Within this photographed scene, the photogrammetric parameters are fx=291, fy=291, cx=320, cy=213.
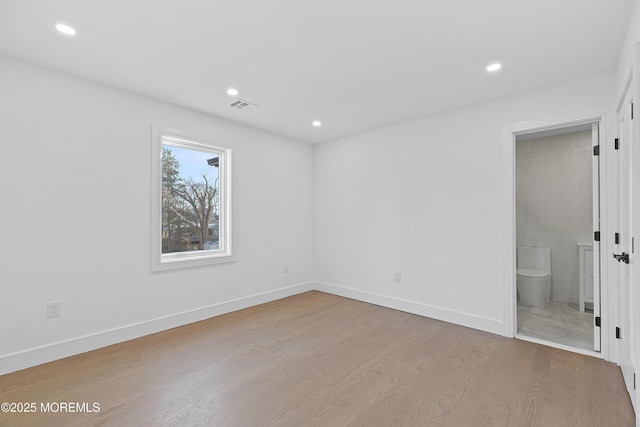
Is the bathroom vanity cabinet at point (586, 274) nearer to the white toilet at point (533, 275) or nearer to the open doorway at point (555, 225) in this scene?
the open doorway at point (555, 225)

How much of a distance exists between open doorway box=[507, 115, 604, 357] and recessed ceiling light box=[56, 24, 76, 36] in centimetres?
455

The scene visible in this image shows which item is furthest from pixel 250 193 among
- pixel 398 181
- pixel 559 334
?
pixel 559 334

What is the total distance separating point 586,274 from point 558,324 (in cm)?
98

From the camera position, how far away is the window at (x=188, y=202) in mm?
3229

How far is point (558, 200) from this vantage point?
4227 mm

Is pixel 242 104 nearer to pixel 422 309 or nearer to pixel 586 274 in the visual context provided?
pixel 422 309

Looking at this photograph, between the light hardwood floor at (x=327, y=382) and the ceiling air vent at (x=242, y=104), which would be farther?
the ceiling air vent at (x=242, y=104)

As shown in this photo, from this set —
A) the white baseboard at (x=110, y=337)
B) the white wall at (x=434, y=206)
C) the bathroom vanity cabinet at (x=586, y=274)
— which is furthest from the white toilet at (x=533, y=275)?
the white baseboard at (x=110, y=337)

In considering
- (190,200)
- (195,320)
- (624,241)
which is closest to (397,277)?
(624,241)

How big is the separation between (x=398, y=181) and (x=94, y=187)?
3.46m

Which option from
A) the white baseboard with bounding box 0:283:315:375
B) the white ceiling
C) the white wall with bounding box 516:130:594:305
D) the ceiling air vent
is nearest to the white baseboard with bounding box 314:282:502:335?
the white baseboard with bounding box 0:283:315:375

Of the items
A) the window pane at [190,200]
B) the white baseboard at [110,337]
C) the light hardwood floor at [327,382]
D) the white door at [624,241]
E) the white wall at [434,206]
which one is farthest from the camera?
the window pane at [190,200]

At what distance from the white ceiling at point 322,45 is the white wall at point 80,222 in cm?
26

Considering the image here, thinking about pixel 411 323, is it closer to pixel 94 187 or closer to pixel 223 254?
pixel 223 254
